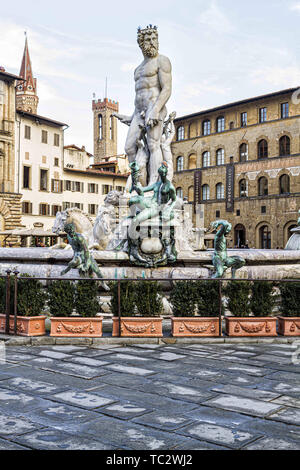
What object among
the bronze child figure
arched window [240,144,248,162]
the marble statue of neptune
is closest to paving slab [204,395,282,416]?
the bronze child figure

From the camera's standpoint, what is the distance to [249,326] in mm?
7469

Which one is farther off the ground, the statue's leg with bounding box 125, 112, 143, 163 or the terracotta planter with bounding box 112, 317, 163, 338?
the statue's leg with bounding box 125, 112, 143, 163

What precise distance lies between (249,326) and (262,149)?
43.9 m

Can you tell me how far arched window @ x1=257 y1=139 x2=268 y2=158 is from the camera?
48875 millimetres

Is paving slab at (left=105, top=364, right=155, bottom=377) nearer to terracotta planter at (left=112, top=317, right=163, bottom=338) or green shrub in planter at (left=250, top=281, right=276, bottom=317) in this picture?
terracotta planter at (left=112, top=317, right=163, bottom=338)

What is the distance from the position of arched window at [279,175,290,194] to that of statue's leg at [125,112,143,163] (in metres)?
36.2

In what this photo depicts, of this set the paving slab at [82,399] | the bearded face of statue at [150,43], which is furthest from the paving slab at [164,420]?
the bearded face of statue at [150,43]

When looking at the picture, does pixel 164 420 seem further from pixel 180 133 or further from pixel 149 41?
pixel 180 133

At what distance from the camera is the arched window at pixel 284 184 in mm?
47084

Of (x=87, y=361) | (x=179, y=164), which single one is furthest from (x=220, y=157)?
(x=87, y=361)

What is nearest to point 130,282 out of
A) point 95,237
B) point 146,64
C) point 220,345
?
point 220,345

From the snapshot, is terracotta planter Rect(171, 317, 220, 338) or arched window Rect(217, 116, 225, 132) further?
arched window Rect(217, 116, 225, 132)

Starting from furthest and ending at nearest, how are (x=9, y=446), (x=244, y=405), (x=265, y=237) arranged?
(x=265, y=237) → (x=244, y=405) → (x=9, y=446)

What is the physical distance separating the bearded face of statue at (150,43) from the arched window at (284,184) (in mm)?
36446
